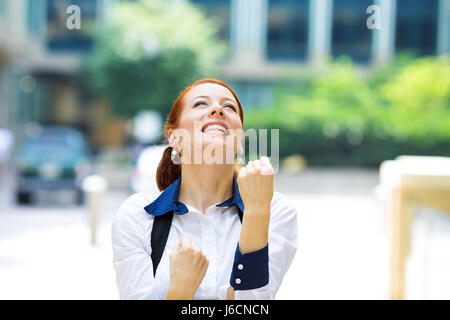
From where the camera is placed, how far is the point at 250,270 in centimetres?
150

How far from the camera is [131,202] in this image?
1.74 meters

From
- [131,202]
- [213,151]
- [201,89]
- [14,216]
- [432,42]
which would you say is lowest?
[14,216]

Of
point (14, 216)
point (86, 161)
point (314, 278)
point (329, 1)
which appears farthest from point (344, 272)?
point (329, 1)

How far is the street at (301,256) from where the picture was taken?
6.25 meters

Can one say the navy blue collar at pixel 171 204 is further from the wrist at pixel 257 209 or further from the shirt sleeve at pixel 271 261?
the wrist at pixel 257 209

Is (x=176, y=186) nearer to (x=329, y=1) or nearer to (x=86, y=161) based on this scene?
(x=86, y=161)

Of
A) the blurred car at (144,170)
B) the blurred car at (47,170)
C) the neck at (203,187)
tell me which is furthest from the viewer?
the blurred car at (47,170)

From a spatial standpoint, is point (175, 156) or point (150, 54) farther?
point (150, 54)

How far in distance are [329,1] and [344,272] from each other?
30.7 meters

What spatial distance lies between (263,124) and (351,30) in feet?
45.9

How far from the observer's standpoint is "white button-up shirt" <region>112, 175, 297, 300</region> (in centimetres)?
161

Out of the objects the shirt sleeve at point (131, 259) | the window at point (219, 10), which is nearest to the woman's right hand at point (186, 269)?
the shirt sleeve at point (131, 259)

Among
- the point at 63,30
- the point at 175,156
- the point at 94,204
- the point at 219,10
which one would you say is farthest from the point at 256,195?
the point at 63,30

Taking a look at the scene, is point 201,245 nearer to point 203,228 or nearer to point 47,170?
point 203,228
